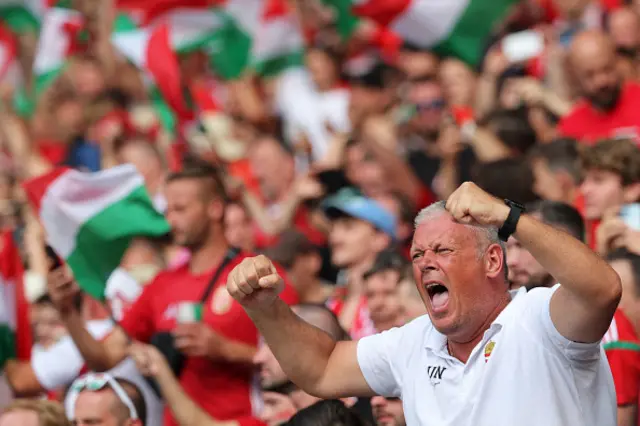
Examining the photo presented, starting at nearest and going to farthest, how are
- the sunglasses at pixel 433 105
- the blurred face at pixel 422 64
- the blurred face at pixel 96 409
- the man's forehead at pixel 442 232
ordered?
the man's forehead at pixel 442 232, the blurred face at pixel 96 409, the sunglasses at pixel 433 105, the blurred face at pixel 422 64

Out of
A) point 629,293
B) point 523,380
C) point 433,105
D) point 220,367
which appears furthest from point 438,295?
point 433,105

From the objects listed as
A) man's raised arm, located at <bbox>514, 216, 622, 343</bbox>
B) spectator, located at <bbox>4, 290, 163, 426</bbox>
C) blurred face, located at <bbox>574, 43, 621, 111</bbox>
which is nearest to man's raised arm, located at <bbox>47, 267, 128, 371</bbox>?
A: spectator, located at <bbox>4, 290, 163, 426</bbox>

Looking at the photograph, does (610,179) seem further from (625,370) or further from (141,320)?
(141,320)

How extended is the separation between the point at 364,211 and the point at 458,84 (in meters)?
2.41

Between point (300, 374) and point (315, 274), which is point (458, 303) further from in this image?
point (315, 274)

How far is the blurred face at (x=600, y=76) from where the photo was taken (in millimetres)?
7672

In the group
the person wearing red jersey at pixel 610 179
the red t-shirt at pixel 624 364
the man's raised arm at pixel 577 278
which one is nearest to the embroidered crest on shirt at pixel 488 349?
the man's raised arm at pixel 577 278

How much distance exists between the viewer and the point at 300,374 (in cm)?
438

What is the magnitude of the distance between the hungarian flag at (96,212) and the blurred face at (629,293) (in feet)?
8.35

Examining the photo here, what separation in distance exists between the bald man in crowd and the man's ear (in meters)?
3.82

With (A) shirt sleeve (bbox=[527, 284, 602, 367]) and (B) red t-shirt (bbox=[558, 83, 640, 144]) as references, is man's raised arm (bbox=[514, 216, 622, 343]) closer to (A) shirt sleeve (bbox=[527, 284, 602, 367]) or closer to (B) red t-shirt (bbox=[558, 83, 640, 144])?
(A) shirt sleeve (bbox=[527, 284, 602, 367])

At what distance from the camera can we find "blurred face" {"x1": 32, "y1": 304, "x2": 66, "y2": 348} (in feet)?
24.1

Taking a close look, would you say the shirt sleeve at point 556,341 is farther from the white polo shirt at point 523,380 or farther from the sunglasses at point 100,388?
the sunglasses at point 100,388

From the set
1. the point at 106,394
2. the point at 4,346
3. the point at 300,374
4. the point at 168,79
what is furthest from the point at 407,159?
the point at 300,374
